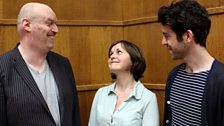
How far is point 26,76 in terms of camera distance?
173cm

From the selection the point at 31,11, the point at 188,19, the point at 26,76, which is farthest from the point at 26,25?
the point at 188,19

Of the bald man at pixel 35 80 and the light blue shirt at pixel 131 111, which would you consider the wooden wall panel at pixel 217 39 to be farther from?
the bald man at pixel 35 80

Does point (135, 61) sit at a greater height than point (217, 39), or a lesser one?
lesser

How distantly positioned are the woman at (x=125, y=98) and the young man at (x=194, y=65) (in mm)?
358

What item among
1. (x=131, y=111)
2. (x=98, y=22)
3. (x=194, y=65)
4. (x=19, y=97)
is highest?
(x=98, y=22)

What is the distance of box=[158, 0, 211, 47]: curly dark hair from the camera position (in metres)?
1.55

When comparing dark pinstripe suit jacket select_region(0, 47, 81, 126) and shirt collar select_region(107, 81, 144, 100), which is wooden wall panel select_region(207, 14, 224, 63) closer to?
shirt collar select_region(107, 81, 144, 100)

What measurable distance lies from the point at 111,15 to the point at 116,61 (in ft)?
1.82

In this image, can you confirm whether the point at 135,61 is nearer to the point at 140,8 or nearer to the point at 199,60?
the point at 140,8

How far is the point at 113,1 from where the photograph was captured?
257 cm

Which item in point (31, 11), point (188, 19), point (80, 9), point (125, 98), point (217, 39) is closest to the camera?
point (188, 19)

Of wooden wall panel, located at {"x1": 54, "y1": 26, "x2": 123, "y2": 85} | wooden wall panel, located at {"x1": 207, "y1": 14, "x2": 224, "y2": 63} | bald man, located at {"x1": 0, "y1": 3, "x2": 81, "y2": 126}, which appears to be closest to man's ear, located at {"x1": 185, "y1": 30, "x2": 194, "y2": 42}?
wooden wall panel, located at {"x1": 207, "y1": 14, "x2": 224, "y2": 63}

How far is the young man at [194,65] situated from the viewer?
4.80ft

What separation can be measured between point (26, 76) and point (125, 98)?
61 cm
